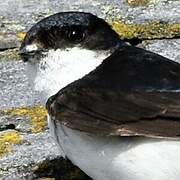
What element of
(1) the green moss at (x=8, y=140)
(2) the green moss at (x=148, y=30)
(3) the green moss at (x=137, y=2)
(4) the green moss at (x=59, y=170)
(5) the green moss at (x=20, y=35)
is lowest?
(4) the green moss at (x=59, y=170)

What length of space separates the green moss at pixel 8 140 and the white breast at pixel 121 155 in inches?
5.5

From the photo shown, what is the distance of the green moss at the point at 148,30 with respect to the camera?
10.2 ft

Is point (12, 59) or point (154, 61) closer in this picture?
point (154, 61)

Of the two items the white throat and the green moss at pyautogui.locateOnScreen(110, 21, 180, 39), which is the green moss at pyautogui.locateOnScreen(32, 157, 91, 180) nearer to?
the white throat

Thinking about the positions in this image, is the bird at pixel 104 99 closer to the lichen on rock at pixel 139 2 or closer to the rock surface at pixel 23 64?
the rock surface at pixel 23 64

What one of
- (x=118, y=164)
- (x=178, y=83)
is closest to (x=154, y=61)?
(x=178, y=83)

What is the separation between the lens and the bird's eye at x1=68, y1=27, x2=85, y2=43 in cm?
279

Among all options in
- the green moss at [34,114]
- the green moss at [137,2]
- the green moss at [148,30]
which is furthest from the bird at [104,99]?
the green moss at [137,2]

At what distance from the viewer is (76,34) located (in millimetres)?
2814

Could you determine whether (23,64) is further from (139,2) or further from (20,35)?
(139,2)

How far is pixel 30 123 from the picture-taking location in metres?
2.87

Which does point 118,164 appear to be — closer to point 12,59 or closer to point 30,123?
point 30,123

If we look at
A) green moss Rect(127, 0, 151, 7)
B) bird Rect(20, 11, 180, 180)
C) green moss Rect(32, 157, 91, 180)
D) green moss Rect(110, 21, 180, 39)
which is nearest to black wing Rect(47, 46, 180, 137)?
bird Rect(20, 11, 180, 180)

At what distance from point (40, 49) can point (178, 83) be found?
0.34 m
